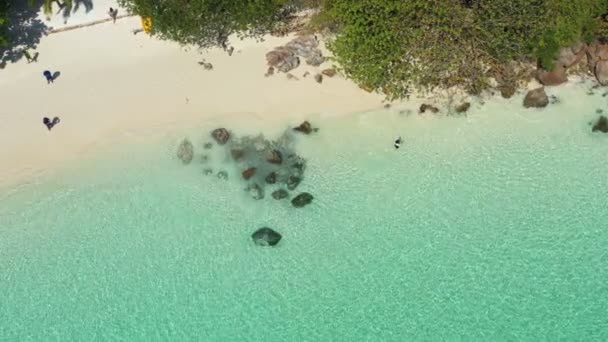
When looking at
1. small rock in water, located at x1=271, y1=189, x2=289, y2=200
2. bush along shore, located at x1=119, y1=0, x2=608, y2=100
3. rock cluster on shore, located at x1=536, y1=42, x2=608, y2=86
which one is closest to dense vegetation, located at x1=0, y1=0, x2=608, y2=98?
bush along shore, located at x1=119, y1=0, x2=608, y2=100

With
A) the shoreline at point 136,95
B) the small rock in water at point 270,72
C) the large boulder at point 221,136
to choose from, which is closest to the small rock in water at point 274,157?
the shoreline at point 136,95

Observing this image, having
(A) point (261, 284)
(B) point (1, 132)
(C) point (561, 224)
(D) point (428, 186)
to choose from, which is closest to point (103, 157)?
(B) point (1, 132)

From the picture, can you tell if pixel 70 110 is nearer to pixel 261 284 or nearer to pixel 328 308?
pixel 261 284

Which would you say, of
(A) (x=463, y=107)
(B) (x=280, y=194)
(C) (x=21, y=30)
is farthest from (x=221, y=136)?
(C) (x=21, y=30)

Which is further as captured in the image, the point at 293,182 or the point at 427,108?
the point at 427,108

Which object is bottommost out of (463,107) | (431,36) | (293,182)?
(293,182)

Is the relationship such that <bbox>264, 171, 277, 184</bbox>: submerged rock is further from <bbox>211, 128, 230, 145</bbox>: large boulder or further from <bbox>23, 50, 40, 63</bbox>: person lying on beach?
<bbox>23, 50, 40, 63</bbox>: person lying on beach

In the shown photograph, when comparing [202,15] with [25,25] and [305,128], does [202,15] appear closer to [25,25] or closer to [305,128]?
[305,128]
